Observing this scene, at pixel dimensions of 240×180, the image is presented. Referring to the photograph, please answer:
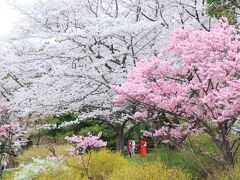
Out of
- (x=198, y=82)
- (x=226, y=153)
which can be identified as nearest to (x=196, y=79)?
(x=198, y=82)

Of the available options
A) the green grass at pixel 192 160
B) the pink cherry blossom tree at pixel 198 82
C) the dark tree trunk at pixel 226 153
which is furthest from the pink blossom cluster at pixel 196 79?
the green grass at pixel 192 160

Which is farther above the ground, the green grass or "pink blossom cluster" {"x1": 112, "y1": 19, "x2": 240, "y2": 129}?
"pink blossom cluster" {"x1": 112, "y1": 19, "x2": 240, "y2": 129}

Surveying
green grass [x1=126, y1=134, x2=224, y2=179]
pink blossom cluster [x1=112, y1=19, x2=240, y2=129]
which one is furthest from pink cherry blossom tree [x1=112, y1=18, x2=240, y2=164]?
green grass [x1=126, y1=134, x2=224, y2=179]

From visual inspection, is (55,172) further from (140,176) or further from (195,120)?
(195,120)

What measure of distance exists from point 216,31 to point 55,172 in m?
5.04

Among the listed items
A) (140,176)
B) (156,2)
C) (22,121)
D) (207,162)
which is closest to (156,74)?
(140,176)

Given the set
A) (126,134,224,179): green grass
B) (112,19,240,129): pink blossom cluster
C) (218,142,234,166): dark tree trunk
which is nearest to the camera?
(112,19,240,129): pink blossom cluster

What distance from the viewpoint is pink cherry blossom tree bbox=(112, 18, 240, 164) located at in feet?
24.8

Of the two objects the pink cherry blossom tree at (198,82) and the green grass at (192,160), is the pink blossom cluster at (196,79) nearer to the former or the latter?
the pink cherry blossom tree at (198,82)

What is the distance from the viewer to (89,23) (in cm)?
1295

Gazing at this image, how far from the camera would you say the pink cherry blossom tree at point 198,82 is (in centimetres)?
757

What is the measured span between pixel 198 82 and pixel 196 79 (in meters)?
0.22

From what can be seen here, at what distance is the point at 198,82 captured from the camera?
8.81m

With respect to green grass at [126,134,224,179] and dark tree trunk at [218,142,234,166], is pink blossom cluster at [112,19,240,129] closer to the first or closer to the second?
dark tree trunk at [218,142,234,166]
